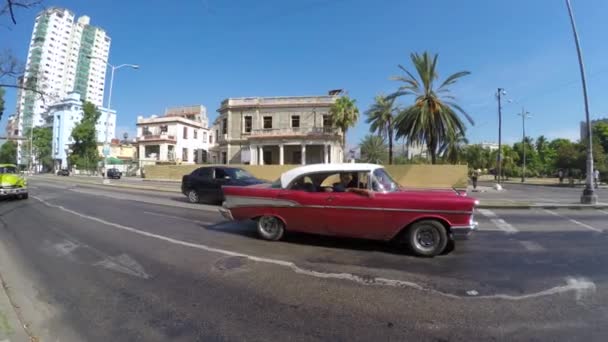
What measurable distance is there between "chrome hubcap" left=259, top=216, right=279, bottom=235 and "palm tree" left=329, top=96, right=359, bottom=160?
2755cm

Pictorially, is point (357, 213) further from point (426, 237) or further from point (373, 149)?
point (373, 149)

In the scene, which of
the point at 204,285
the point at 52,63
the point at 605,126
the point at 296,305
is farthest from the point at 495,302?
the point at 52,63

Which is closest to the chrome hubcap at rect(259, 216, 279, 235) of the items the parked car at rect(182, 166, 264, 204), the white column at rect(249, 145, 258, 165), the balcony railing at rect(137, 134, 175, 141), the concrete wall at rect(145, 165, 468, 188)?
the parked car at rect(182, 166, 264, 204)

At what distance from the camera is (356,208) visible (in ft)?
18.3

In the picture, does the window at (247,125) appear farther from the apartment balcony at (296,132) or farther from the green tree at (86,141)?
the green tree at (86,141)

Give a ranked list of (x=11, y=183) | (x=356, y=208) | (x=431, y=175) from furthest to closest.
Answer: (x=431, y=175)
(x=11, y=183)
(x=356, y=208)

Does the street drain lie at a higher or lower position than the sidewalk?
higher

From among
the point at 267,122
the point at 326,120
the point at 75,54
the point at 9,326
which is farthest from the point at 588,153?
the point at 75,54

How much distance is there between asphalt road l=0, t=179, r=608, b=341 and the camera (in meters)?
2.98

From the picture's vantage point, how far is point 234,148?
3759 cm

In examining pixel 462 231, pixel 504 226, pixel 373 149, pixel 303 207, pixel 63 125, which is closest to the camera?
pixel 462 231

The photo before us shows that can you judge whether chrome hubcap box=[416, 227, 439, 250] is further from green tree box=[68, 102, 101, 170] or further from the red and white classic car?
green tree box=[68, 102, 101, 170]

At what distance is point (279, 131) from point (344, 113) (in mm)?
8363

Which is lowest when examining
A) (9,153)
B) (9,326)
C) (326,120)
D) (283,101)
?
(9,326)
